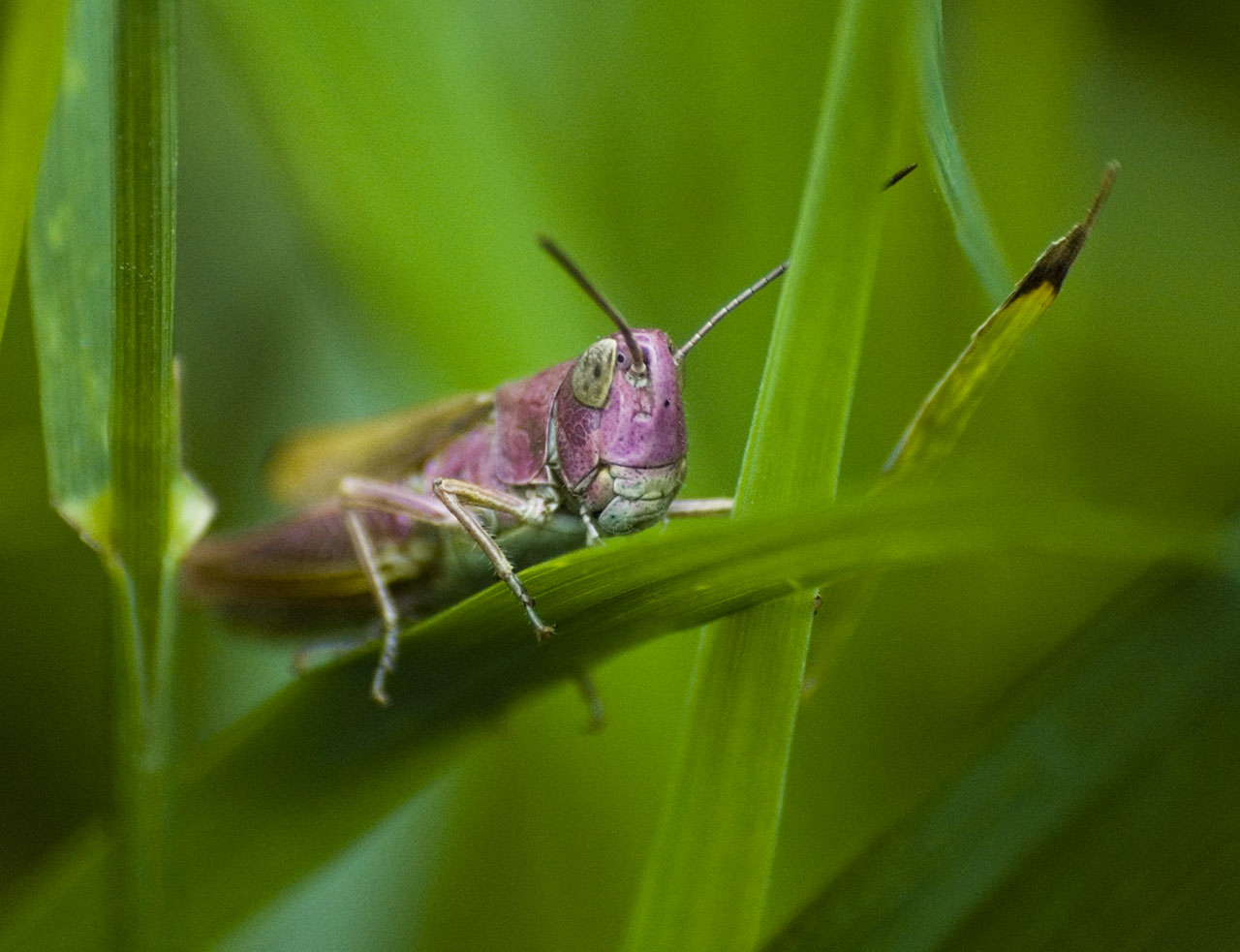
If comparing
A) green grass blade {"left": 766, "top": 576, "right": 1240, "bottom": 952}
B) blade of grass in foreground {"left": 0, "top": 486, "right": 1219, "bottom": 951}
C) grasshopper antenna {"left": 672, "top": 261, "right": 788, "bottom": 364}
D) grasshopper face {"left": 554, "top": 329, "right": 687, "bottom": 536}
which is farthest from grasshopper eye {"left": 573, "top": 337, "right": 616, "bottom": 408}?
green grass blade {"left": 766, "top": 576, "right": 1240, "bottom": 952}

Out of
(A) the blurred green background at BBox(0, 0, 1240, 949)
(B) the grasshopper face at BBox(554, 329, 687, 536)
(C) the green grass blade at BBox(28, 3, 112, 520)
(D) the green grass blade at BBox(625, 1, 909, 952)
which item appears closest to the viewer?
(D) the green grass blade at BBox(625, 1, 909, 952)

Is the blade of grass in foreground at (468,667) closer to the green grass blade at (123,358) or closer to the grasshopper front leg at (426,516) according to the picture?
the grasshopper front leg at (426,516)

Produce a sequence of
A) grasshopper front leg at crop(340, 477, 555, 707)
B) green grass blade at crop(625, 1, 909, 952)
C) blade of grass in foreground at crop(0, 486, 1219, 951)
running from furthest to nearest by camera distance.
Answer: grasshopper front leg at crop(340, 477, 555, 707) → green grass blade at crop(625, 1, 909, 952) → blade of grass in foreground at crop(0, 486, 1219, 951)

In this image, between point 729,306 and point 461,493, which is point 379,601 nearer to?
point 461,493

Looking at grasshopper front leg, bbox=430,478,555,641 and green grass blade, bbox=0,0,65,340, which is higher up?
green grass blade, bbox=0,0,65,340

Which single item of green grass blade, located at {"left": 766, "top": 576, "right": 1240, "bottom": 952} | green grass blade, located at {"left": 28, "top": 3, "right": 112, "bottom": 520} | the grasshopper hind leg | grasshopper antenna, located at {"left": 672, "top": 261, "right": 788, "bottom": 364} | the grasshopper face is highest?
green grass blade, located at {"left": 28, "top": 3, "right": 112, "bottom": 520}

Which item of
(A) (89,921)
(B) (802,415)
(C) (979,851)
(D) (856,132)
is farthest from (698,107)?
(A) (89,921)

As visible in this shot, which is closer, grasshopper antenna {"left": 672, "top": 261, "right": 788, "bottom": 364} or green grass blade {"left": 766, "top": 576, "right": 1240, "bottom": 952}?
green grass blade {"left": 766, "top": 576, "right": 1240, "bottom": 952}

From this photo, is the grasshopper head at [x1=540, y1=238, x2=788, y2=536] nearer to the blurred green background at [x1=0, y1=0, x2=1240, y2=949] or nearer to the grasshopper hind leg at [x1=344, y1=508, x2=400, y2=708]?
the grasshopper hind leg at [x1=344, y1=508, x2=400, y2=708]
